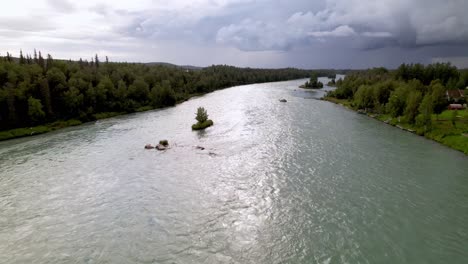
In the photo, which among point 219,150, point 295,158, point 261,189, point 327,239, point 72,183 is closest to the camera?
point 327,239

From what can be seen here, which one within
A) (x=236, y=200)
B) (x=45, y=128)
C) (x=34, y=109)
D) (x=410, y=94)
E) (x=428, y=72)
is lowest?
(x=236, y=200)

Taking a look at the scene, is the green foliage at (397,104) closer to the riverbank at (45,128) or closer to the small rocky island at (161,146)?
the small rocky island at (161,146)

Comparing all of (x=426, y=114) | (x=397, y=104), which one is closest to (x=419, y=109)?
(x=426, y=114)

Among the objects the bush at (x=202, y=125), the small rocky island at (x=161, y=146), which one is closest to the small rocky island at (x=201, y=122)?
the bush at (x=202, y=125)

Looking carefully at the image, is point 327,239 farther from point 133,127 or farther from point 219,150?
point 133,127

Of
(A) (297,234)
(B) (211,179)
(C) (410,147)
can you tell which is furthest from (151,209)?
(C) (410,147)

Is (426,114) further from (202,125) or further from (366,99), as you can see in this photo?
(202,125)
